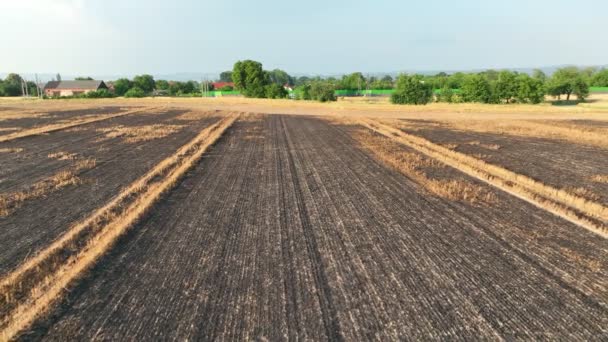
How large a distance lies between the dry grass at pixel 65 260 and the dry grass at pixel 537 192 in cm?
1186

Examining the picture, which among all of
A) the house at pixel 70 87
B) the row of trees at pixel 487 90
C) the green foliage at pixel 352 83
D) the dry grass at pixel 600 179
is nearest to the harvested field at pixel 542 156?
the dry grass at pixel 600 179

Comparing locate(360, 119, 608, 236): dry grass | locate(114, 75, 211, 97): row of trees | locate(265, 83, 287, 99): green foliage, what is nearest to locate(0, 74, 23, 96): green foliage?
locate(114, 75, 211, 97): row of trees

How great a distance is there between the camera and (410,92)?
8538 cm

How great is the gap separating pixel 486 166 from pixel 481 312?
12.2 metres

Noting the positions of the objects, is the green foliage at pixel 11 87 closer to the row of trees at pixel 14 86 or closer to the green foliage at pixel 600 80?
the row of trees at pixel 14 86

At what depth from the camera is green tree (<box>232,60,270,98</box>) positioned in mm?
112000

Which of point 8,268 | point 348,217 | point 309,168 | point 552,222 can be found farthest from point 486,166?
point 8,268

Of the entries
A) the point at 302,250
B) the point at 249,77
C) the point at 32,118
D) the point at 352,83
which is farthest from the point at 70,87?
the point at 302,250

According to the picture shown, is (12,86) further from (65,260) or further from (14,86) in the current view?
(65,260)

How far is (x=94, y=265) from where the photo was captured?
7.17m

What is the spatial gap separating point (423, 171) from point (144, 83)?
14960 cm

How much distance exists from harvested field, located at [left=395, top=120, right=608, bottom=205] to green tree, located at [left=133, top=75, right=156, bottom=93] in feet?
457

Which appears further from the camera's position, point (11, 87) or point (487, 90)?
point (11, 87)

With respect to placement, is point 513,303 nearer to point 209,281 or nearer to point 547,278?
point 547,278
